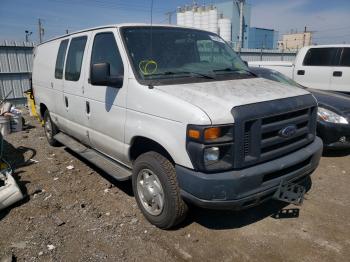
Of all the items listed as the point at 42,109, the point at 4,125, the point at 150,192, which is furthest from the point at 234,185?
the point at 4,125

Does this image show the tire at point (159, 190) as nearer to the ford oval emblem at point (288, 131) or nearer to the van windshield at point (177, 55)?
the van windshield at point (177, 55)

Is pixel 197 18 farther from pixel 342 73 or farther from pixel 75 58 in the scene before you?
pixel 75 58

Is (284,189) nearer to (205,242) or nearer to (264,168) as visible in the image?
(264,168)

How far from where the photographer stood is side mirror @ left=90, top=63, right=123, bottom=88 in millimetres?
3314

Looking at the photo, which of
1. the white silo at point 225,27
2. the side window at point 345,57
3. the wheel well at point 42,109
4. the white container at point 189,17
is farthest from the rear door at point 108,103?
the white silo at point 225,27

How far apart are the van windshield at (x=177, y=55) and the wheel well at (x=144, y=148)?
27.4 inches

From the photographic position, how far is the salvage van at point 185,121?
2695 mm

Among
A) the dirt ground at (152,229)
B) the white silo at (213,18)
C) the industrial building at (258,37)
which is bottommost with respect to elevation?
the dirt ground at (152,229)

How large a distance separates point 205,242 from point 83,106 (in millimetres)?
2538

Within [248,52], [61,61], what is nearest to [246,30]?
[248,52]

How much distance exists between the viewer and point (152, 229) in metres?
3.46

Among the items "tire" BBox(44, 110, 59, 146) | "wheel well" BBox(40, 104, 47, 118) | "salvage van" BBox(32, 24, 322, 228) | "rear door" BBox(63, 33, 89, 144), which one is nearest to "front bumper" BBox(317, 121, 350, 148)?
"salvage van" BBox(32, 24, 322, 228)

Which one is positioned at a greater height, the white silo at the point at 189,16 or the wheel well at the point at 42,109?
the white silo at the point at 189,16

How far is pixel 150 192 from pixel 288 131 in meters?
1.59
